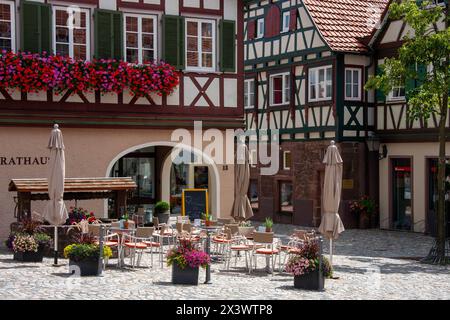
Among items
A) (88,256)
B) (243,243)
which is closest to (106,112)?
(243,243)

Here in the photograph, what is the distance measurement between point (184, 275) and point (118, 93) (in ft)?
25.5

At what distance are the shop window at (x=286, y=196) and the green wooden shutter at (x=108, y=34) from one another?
11534 mm

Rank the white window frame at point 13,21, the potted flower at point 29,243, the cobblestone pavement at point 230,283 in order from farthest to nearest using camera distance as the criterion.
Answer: the white window frame at point 13,21 < the potted flower at point 29,243 < the cobblestone pavement at point 230,283

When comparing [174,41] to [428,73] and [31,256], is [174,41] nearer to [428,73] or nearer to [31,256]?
[428,73]

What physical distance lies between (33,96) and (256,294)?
29.3 ft

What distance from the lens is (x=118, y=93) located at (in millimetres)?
19906

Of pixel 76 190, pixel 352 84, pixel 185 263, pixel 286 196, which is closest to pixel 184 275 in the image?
pixel 185 263

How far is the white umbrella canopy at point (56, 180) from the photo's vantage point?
1551cm

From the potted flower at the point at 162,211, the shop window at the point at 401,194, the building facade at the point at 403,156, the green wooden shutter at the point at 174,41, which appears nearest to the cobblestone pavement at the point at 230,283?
the potted flower at the point at 162,211

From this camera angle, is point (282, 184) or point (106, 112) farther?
point (282, 184)

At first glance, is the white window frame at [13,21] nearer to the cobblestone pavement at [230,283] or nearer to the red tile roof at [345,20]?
the cobblestone pavement at [230,283]

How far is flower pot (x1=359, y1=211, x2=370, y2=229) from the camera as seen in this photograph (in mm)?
26922

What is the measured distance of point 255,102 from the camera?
30.8 m

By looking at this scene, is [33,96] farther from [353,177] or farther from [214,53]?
[353,177]
